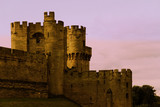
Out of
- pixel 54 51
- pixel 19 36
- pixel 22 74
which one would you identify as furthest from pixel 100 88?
pixel 19 36

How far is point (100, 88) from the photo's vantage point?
64.6 metres

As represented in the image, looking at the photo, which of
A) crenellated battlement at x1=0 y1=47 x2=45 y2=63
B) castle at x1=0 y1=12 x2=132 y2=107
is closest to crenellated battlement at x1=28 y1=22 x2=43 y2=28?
castle at x1=0 y1=12 x2=132 y2=107

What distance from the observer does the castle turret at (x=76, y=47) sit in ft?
247

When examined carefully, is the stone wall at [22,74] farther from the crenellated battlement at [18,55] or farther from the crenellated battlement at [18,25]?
the crenellated battlement at [18,25]

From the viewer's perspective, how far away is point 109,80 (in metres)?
64.2

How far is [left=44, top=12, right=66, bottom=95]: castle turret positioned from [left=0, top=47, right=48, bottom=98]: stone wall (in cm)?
222

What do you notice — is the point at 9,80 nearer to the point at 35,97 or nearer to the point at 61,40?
the point at 35,97

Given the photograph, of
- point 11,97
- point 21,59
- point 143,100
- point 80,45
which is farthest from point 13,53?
point 143,100

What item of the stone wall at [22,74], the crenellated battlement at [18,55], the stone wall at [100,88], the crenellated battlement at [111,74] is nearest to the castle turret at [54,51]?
the stone wall at [100,88]

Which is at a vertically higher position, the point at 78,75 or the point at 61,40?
the point at 61,40

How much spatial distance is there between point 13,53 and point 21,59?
5.78 ft

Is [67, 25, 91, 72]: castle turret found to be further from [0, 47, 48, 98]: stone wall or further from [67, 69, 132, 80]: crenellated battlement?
[0, 47, 48, 98]: stone wall

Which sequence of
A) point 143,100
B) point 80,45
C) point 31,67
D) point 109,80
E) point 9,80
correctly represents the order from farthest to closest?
point 143,100
point 80,45
point 109,80
point 31,67
point 9,80

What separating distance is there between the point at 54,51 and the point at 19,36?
625 centimetres
